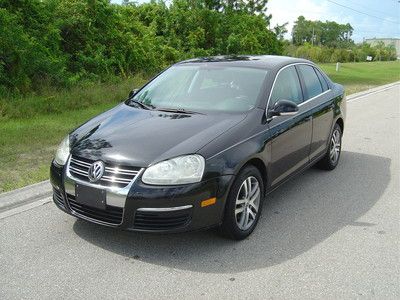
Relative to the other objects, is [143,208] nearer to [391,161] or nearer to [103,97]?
[391,161]

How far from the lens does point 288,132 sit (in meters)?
4.91

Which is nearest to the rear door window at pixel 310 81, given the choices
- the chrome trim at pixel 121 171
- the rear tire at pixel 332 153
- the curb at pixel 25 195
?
the rear tire at pixel 332 153

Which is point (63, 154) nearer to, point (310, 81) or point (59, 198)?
point (59, 198)

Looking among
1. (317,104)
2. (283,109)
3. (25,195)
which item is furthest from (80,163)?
(317,104)

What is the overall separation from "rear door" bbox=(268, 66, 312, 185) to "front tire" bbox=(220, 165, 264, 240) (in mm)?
351

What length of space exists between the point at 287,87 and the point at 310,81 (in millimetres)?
820

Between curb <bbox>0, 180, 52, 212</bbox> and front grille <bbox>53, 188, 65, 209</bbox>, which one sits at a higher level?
front grille <bbox>53, 188, 65, 209</bbox>

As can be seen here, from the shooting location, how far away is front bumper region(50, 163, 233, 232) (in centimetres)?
364

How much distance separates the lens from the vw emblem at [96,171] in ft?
12.4

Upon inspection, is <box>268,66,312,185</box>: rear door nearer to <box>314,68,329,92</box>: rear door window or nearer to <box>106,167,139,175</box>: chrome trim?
<box>314,68,329,92</box>: rear door window

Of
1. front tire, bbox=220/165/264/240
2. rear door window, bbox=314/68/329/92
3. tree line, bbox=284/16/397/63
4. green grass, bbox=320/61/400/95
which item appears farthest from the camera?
tree line, bbox=284/16/397/63

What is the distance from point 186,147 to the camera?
3887mm

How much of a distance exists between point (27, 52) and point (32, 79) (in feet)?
2.06

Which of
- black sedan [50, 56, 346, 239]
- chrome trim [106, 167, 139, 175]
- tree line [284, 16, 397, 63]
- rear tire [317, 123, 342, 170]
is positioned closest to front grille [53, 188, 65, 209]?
black sedan [50, 56, 346, 239]
